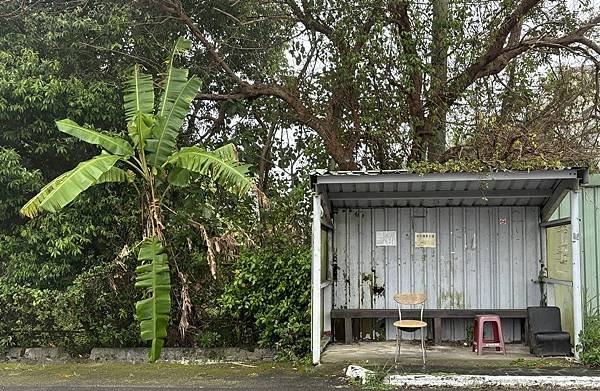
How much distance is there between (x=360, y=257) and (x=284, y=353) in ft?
7.02

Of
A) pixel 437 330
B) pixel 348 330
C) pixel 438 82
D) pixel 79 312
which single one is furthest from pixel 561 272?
pixel 79 312

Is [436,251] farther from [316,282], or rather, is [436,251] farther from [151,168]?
[151,168]

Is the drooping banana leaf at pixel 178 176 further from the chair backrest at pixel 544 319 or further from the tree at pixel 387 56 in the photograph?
the chair backrest at pixel 544 319

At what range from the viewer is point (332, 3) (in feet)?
38.3

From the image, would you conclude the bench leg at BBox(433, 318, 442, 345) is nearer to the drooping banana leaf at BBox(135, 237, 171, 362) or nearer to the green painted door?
the green painted door

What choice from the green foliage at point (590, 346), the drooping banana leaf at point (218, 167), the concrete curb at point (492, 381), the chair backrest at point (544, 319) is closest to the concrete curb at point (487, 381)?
the concrete curb at point (492, 381)

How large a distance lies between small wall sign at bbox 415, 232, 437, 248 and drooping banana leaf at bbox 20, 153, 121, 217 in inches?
194

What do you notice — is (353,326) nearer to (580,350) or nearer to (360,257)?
(360,257)

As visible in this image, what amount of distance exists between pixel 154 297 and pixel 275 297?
1.96 m

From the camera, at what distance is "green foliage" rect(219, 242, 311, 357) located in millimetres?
9711

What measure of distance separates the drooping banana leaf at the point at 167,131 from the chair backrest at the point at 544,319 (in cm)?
552

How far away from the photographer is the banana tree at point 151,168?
838 centimetres

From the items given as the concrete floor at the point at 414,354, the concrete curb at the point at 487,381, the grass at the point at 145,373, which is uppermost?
the concrete floor at the point at 414,354

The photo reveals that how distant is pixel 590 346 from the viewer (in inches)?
341
